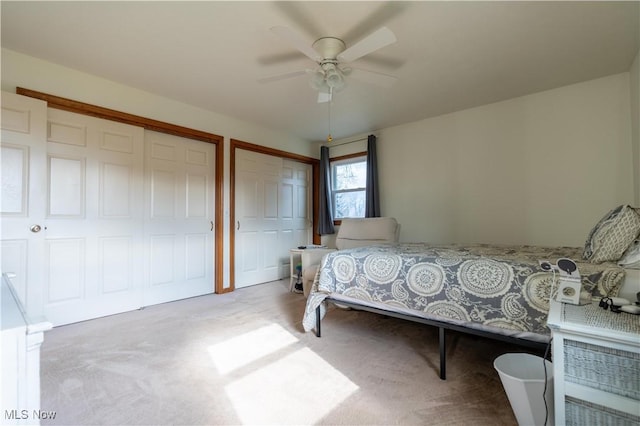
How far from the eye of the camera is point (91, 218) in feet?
9.20

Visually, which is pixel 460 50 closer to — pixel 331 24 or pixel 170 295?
pixel 331 24

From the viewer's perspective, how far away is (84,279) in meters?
2.76

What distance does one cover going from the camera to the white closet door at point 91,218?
2.60 metres

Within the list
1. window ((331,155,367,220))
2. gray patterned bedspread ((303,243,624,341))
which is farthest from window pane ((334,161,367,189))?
gray patterned bedspread ((303,243,624,341))

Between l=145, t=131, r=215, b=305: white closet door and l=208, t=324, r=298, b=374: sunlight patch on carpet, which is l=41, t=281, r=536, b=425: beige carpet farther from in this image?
l=145, t=131, r=215, b=305: white closet door

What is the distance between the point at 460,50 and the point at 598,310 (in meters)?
2.14

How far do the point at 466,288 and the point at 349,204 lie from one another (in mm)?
3285

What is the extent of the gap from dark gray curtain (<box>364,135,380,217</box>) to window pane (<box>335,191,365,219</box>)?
355mm

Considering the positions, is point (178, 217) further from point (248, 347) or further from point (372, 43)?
point (372, 43)

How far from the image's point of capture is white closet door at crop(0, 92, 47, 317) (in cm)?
227

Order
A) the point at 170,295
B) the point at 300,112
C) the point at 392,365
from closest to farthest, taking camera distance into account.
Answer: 1. the point at 392,365
2. the point at 170,295
3. the point at 300,112

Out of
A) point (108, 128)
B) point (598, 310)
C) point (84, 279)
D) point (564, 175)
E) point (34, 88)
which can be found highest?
point (34, 88)

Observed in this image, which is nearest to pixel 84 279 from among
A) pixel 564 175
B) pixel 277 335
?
pixel 277 335

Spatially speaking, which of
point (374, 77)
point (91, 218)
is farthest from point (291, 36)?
point (91, 218)
